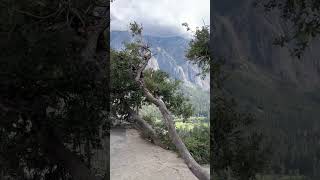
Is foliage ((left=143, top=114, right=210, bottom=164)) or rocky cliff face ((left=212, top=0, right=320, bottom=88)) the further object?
foliage ((left=143, top=114, right=210, bottom=164))

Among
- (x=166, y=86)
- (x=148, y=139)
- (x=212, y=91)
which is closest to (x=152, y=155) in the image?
(x=148, y=139)

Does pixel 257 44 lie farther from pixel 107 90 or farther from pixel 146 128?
pixel 146 128

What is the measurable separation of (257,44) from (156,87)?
11.3 ft

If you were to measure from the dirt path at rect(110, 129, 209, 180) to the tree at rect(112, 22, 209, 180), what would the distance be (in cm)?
17

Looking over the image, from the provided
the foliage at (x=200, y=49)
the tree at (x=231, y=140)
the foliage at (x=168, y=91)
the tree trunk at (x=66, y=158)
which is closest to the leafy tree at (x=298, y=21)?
the tree at (x=231, y=140)

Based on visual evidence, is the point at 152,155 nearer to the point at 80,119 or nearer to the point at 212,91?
the point at 212,91

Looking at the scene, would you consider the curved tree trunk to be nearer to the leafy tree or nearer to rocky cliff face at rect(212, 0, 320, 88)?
rocky cliff face at rect(212, 0, 320, 88)

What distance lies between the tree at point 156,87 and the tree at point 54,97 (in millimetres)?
2730

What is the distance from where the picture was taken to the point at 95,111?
2346 mm

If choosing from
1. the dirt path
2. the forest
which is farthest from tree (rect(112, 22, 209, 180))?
the forest

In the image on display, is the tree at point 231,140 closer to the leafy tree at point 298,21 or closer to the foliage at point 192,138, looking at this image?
the leafy tree at point 298,21

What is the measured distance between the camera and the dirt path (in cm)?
525

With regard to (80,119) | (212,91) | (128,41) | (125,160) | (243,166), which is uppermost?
(128,41)

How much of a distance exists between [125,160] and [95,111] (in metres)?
3.34
